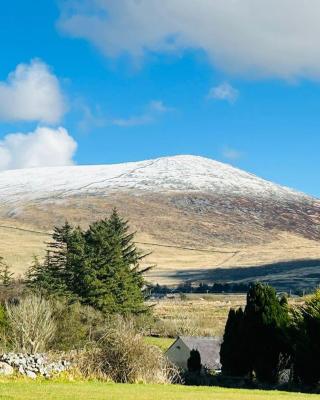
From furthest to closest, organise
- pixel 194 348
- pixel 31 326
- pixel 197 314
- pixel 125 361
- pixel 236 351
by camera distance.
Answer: pixel 197 314
pixel 194 348
pixel 31 326
pixel 236 351
pixel 125 361

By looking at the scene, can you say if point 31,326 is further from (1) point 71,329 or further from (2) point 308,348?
(2) point 308,348

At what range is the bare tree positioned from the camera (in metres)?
46.0

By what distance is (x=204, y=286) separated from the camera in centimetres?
15550

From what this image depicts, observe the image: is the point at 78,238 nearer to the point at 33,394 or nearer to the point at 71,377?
the point at 71,377

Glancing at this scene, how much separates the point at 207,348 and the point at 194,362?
19.0 ft

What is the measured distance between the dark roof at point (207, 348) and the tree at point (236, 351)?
27.7 ft

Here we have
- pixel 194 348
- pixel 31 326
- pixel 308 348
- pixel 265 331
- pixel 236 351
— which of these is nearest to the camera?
pixel 308 348

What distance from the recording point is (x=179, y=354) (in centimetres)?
5838

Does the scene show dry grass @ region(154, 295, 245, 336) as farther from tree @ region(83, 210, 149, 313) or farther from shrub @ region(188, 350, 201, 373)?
shrub @ region(188, 350, 201, 373)

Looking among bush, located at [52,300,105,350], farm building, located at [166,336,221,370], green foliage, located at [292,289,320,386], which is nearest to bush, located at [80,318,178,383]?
bush, located at [52,300,105,350]

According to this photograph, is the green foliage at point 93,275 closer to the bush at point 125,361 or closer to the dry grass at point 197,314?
the dry grass at point 197,314

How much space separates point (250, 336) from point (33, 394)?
24.5 metres

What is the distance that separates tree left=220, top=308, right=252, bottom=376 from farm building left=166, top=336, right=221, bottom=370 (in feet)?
30.1

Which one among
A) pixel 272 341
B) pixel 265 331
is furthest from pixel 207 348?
pixel 272 341
